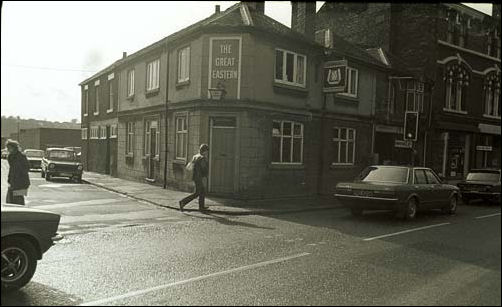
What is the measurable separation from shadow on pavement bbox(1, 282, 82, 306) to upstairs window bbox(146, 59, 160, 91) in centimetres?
1579

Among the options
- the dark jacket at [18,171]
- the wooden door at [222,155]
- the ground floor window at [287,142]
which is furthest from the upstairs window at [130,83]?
the dark jacket at [18,171]

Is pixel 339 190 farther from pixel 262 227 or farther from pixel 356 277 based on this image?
pixel 356 277

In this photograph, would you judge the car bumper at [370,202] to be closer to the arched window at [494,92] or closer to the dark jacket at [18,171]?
the arched window at [494,92]

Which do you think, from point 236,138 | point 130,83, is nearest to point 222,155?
point 236,138

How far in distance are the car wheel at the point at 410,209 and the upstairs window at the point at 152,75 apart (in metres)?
12.7

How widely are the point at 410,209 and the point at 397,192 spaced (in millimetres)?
712

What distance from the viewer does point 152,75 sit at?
21016 millimetres

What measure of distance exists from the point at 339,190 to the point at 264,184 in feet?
15.4

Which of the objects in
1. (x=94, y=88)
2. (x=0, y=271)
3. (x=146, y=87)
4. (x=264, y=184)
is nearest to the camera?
(x=0, y=271)

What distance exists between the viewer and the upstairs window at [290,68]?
17.5 metres

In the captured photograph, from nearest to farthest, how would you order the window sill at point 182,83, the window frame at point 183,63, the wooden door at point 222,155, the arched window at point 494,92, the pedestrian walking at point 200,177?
1. the arched window at point 494,92
2. the pedestrian walking at point 200,177
3. the wooden door at point 222,155
4. the window sill at point 182,83
5. the window frame at point 183,63

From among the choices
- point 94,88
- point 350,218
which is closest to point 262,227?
point 350,218

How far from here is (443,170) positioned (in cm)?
2569

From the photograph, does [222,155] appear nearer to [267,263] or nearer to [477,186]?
[477,186]
